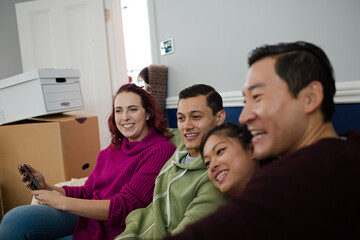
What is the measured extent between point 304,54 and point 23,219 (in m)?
1.28

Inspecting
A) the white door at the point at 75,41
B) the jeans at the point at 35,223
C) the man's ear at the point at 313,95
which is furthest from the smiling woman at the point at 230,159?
the white door at the point at 75,41

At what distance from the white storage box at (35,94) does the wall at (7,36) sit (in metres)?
1.52

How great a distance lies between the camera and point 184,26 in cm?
203

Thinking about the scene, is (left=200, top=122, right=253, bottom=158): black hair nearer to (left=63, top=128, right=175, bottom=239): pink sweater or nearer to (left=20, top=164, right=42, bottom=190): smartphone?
(left=63, top=128, right=175, bottom=239): pink sweater

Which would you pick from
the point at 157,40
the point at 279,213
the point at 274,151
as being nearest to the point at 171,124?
the point at 157,40

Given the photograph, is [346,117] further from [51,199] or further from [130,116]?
[51,199]

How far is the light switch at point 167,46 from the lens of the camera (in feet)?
7.21

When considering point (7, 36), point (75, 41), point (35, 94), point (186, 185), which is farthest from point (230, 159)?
point (7, 36)

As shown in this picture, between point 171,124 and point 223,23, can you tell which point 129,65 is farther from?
point 223,23

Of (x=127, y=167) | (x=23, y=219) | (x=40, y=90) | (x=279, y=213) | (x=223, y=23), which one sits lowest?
(x=23, y=219)

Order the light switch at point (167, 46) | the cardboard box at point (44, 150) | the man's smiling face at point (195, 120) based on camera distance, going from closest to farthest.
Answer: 1. the man's smiling face at point (195, 120)
2. the cardboard box at point (44, 150)
3. the light switch at point (167, 46)

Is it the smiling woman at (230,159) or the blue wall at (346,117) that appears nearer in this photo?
the smiling woman at (230,159)

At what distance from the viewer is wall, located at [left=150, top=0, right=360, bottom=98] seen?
108 centimetres

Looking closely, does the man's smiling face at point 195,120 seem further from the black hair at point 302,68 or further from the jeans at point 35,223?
the jeans at point 35,223
